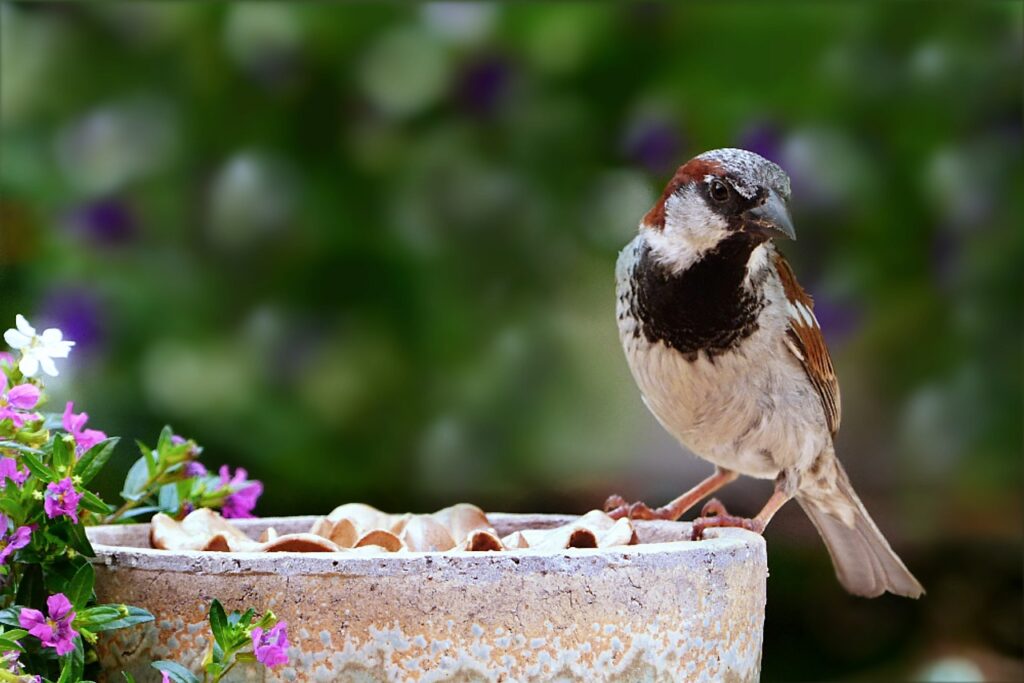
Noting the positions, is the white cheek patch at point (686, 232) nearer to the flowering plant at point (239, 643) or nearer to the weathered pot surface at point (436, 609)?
the weathered pot surface at point (436, 609)

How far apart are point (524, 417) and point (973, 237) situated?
0.80m

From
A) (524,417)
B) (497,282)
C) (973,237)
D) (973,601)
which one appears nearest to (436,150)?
(497,282)

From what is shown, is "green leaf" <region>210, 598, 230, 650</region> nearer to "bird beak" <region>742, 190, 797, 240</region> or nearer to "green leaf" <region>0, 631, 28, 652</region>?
"green leaf" <region>0, 631, 28, 652</region>

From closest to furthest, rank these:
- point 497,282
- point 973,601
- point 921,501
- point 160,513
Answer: point 160,513, point 497,282, point 921,501, point 973,601

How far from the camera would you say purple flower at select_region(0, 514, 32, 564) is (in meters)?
0.90

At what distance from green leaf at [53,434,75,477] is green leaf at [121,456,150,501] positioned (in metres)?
0.23

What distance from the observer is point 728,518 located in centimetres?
121

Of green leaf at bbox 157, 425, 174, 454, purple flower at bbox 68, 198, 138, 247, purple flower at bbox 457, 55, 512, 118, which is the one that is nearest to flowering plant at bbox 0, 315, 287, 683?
green leaf at bbox 157, 425, 174, 454

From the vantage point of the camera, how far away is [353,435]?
187cm

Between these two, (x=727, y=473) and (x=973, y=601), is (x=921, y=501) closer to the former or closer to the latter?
(x=973, y=601)

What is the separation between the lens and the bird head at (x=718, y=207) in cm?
120

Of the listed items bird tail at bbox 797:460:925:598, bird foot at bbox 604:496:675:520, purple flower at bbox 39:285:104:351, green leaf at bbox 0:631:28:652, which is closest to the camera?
green leaf at bbox 0:631:28:652

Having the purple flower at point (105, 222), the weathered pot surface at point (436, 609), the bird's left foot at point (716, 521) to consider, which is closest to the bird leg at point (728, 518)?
the bird's left foot at point (716, 521)

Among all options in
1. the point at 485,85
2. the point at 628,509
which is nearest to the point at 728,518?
the point at 628,509
